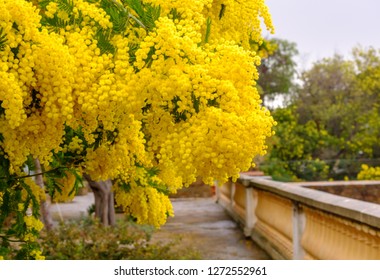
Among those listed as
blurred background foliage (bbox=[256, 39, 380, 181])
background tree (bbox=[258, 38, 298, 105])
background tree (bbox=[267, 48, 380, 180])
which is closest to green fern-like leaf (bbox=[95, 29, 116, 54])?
blurred background foliage (bbox=[256, 39, 380, 181])

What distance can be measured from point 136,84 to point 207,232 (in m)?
13.7

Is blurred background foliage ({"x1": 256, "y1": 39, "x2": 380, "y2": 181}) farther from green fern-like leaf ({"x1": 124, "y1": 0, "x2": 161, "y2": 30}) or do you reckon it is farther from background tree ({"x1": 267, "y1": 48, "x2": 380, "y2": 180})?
green fern-like leaf ({"x1": 124, "y1": 0, "x2": 161, "y2": 30})

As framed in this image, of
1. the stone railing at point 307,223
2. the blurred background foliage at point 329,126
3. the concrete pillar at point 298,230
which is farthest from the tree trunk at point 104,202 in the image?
the blurred background foliage at point 329,126

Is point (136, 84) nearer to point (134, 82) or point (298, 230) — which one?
point (134, 82)

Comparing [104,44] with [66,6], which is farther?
[66,6]

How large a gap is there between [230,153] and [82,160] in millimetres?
1763

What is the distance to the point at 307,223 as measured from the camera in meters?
9.16

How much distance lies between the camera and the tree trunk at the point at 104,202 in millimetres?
13242

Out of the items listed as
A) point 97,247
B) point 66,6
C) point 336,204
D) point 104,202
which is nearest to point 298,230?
point 336,204

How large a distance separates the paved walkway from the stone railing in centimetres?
33

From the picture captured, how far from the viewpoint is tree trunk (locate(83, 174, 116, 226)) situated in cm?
1324

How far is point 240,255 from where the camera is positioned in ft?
40.4
